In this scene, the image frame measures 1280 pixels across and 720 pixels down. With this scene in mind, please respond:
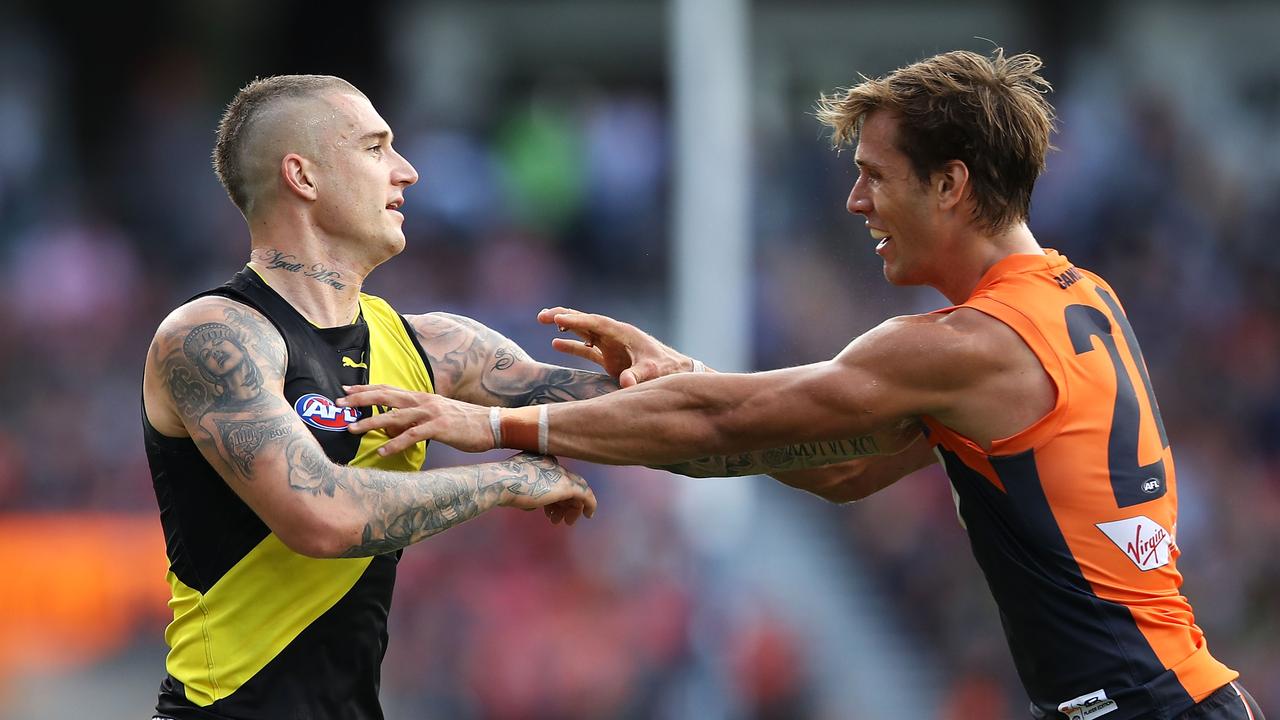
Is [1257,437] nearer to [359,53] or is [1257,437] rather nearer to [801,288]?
[801,288]

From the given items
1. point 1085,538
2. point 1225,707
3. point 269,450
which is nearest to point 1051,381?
point 1085,538

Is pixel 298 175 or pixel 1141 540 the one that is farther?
pixel 298 175

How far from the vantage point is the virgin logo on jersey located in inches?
173

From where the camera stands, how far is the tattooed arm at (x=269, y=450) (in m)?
4.11

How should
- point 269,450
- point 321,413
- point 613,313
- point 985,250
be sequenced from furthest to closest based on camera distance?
point 613,313 → point 985,250 → point 321,413 → point 269,450

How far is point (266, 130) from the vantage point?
15.5 feet

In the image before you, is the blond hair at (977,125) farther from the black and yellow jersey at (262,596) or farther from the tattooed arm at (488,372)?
the black and yellow jersey at (262,596)

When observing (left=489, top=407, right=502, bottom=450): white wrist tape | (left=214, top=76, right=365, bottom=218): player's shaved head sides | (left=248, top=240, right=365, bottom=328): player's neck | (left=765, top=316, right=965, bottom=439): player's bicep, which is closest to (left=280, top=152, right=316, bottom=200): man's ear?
(left=214, top=76, right=365, bottom=218): player's shaved head sides

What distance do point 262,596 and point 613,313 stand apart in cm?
1031

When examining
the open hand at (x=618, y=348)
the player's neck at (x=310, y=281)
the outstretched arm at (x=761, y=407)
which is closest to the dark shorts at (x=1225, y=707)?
the outstretched arm at (x=761, y=407)

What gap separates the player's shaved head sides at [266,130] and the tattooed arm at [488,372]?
0.74 m

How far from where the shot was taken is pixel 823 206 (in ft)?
34.2

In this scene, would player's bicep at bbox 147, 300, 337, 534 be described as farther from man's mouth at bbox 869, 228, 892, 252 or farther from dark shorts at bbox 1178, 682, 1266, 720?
dark shorts at bbox 1178, 682, 1266, 720

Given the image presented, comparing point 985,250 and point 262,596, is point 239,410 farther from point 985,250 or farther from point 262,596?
point 985,250
